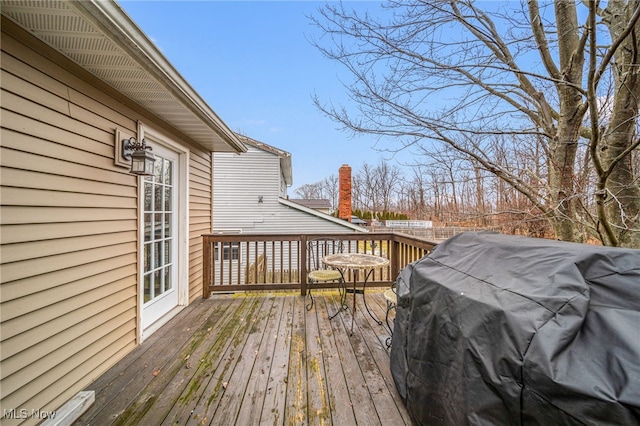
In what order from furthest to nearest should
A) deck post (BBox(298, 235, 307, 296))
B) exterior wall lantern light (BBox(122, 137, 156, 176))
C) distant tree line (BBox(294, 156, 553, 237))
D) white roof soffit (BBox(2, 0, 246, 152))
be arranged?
deck post (BBox(298, 235, 307, 296)), distant tree line (BBox(294, 156, 553, 237)), exterior wall lantern light (BBox(122, 137, 156, 176)), white roof soffit (BBox(2, 0, 246, 152))

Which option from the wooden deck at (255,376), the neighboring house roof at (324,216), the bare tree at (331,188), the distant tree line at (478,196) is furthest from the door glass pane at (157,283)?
the bare tree at (331,188)

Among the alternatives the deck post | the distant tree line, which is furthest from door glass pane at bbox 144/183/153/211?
the distant tree line

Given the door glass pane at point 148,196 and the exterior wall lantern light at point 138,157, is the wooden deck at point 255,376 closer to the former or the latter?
the door glass pane at point 148,196

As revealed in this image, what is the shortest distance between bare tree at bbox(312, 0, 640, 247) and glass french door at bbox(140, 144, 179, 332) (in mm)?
2523

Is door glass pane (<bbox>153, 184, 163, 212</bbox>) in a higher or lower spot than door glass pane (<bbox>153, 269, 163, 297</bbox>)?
higher

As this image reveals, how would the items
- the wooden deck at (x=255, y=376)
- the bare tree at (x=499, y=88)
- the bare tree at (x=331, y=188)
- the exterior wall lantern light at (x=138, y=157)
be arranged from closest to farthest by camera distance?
1. the wooden deck at (x=255, y=376)
2. the exterior wall lantern light at (x=138, y=157)
3. the bare tree at (x=499, y=88)
4. the bare tree at (x=331, y=188)

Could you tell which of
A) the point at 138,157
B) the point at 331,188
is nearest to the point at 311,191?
the point at 331,188

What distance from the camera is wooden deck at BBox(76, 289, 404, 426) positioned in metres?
1.64

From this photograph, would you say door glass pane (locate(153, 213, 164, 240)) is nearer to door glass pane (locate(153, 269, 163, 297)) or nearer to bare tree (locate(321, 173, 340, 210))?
door glass pane (locate(153, 269, 163, 297))

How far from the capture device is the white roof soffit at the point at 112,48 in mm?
1350

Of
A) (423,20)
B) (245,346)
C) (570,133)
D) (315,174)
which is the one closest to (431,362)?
(245,346)

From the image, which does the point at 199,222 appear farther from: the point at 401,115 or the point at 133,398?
the point at 401,115
